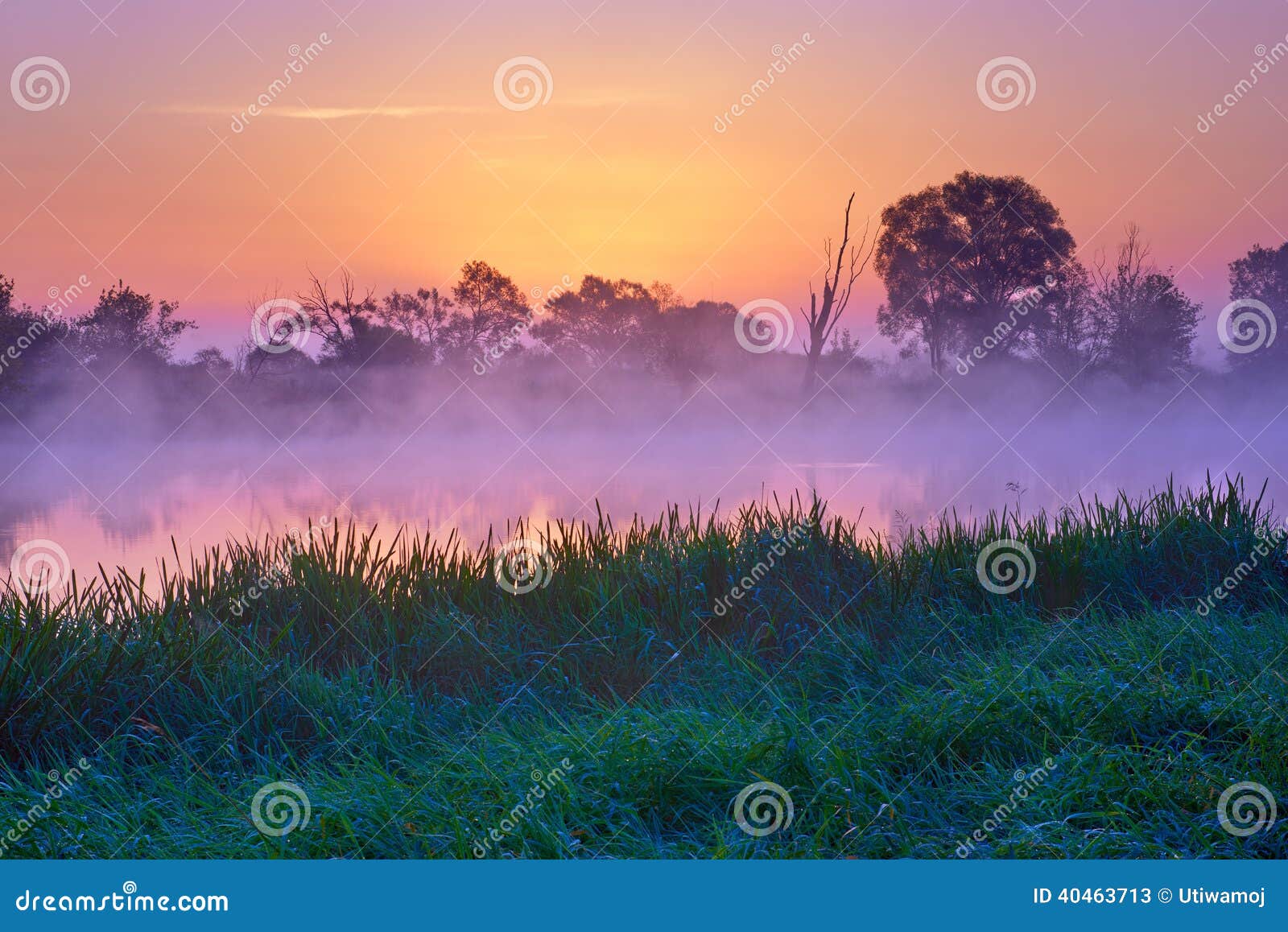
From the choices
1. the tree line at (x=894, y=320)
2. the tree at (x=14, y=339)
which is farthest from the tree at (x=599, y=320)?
the tree at (x=14, y=339)

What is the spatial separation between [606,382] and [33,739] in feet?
139

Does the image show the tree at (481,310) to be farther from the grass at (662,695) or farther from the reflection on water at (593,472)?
the grass at (662,695)

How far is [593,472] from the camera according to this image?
29.4 meters

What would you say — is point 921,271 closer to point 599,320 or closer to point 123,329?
point 599,320

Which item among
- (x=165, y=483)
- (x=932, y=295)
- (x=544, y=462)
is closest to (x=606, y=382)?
(x=544, y=462)

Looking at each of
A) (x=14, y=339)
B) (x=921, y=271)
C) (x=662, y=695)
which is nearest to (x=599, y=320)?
(x=921, y=271)

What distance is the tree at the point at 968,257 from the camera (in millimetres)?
39531

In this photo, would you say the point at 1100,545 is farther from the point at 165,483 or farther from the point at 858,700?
the point at 165,483

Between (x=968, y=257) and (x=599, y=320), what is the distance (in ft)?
55.7

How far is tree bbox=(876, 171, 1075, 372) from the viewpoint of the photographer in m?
39.5

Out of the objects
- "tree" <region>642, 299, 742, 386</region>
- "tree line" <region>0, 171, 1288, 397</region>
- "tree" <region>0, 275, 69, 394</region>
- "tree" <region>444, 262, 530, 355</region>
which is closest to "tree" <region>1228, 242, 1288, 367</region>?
"tree line" <region>0, 171, 1288, 397</region>

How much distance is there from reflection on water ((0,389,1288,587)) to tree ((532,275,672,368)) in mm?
4527

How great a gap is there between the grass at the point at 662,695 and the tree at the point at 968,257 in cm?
3293

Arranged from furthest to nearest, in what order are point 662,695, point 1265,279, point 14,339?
1. point 1265,279
2. point 14,339
3. point 662,695
